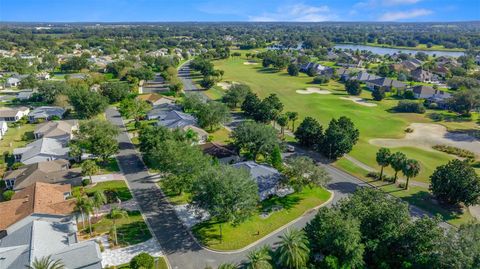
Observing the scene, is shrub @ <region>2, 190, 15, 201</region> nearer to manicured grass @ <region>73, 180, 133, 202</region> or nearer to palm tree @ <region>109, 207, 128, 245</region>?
manicured grass @ <region>73, 180, 133, 202</region>

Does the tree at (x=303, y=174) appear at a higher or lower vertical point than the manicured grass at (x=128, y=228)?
higher

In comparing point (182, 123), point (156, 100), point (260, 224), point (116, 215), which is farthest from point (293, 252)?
point (156, 100)

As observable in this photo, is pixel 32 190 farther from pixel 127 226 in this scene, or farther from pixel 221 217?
pixel 221 217

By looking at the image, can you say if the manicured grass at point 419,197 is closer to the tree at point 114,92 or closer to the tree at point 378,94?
A: the tree at point 378,94

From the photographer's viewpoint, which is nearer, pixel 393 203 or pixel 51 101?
pixel 393 203

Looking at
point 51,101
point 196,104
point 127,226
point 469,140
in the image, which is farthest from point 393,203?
point 51,101

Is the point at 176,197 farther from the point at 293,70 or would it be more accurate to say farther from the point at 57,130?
the point at 293,70

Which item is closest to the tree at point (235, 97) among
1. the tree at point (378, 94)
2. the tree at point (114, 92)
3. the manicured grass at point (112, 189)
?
the tree at point (114, 92)
